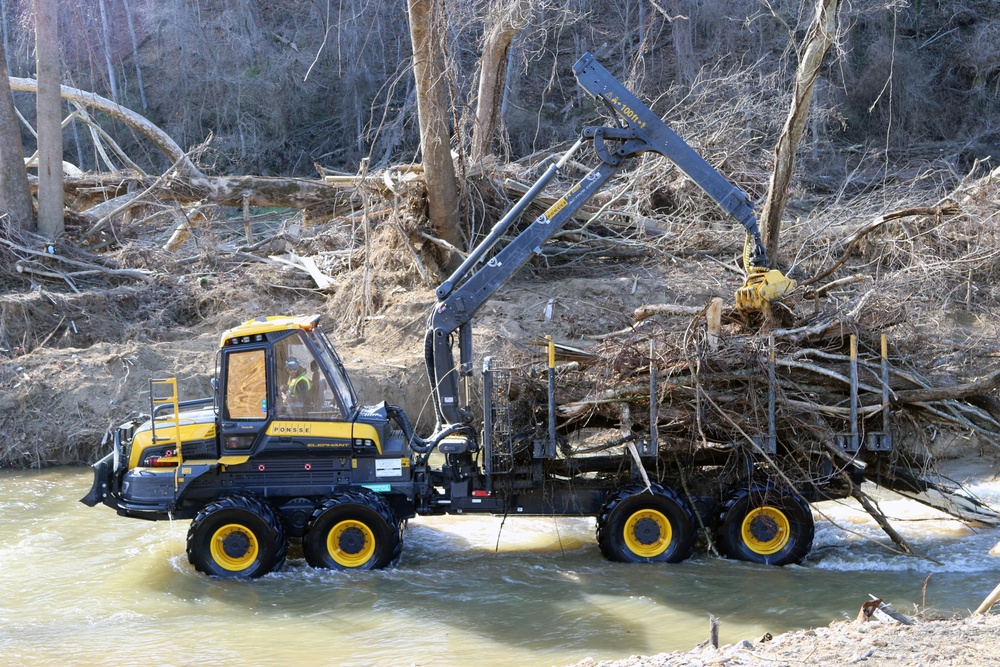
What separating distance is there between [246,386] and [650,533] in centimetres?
404

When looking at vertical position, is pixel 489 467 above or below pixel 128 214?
below

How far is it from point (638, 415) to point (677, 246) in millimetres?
7621

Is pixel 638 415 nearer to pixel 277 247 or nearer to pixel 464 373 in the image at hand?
pixel 464 373

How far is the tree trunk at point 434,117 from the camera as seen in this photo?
585 inches

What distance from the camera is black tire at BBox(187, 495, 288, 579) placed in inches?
356

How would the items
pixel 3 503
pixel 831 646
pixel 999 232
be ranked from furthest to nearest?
pixel 999 232 → pixel 3 503 → pixel 831 646

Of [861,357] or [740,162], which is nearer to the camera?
[861,357]

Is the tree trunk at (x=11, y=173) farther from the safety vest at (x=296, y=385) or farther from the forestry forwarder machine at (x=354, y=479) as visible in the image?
the safety vest at (x=296, y=385)

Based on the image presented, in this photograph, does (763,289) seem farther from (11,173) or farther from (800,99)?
(11,173)

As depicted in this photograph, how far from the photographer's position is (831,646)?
586 centimetres

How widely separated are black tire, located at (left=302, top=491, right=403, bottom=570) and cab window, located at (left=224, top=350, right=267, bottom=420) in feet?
3.62

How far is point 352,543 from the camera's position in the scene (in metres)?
9.22

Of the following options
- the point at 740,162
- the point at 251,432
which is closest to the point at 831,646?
the point at 251,432

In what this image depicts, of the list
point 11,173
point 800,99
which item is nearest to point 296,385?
point 800,99
